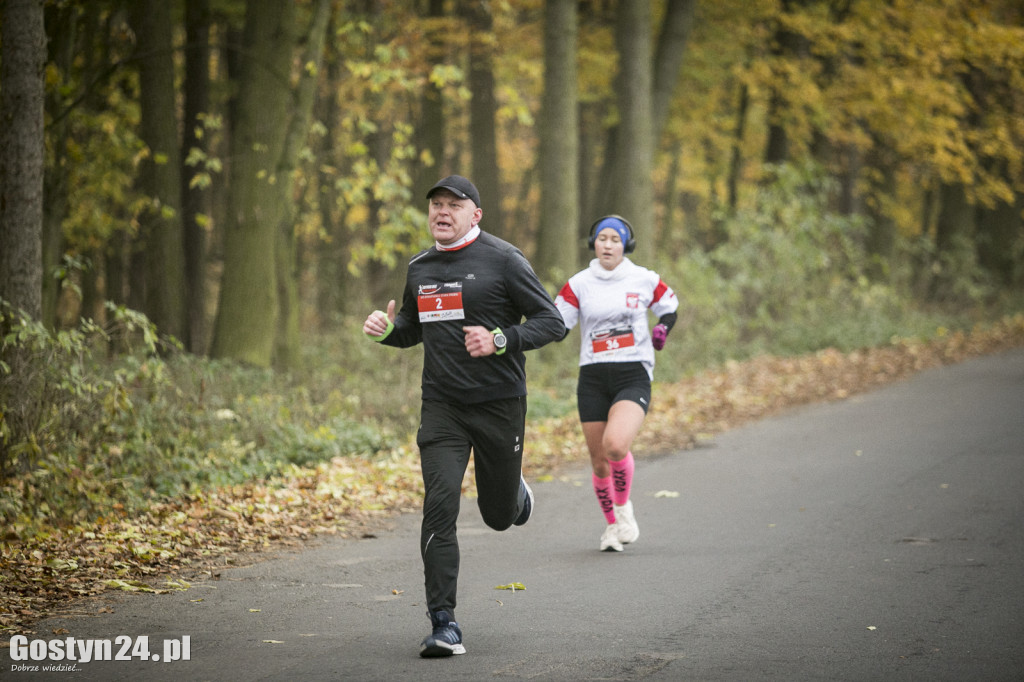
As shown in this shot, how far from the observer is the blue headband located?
7969 millimetres

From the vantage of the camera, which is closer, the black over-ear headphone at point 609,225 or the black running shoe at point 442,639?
the black running shoe at point 442,639

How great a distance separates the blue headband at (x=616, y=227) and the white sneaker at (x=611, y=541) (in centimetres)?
203

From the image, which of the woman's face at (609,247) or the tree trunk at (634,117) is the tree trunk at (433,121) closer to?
the tree trunk at (634,117)

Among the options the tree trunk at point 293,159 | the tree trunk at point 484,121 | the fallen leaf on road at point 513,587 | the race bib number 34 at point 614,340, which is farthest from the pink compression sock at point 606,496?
the tree trunk at point 484,121

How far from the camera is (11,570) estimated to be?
22.3ft

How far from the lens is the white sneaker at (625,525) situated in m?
7.86

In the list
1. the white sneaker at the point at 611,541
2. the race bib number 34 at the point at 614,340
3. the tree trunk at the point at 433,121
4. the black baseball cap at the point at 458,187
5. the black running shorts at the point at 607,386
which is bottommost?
the white sneaker at the point at 611,541

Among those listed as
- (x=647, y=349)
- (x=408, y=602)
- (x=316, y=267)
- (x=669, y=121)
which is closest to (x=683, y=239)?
(x=669, y=121)

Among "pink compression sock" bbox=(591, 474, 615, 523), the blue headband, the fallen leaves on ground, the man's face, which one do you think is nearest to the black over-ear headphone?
the blue headband

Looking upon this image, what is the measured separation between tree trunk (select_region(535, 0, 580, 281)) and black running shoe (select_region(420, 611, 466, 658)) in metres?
13.0

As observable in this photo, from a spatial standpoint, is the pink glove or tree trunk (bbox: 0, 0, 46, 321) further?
tree trunk (bbox: 0, 0, 46, 321)

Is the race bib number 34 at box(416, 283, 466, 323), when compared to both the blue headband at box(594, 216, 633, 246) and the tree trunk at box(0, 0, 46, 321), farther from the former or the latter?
the tree trunk at box(0, 0, 46, 321)

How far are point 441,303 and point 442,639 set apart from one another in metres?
1.66

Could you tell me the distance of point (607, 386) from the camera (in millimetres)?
7906
